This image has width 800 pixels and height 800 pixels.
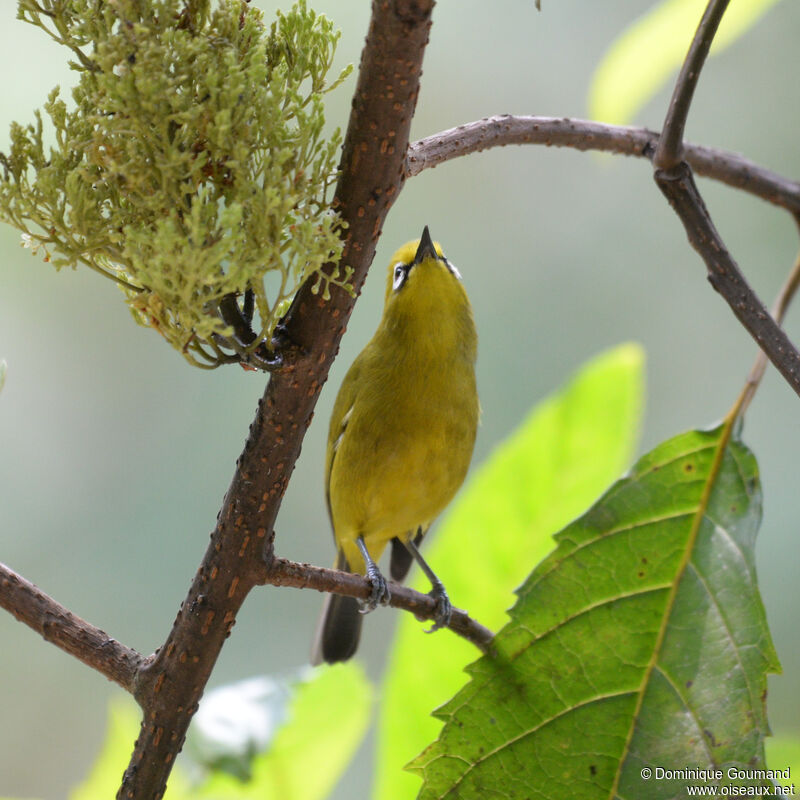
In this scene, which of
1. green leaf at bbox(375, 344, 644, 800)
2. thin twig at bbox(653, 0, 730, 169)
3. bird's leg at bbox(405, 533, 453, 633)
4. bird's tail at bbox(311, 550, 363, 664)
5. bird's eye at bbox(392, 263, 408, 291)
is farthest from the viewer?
bird's tail at bbox(311, 550, 363, 664)

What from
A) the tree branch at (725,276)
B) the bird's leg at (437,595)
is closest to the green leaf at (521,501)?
the bird's leg at (437,595)

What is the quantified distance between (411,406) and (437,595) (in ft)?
1.05

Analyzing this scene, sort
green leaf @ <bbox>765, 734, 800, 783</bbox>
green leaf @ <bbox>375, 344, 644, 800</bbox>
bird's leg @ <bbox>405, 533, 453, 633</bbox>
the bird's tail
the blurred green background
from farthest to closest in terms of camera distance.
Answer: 1. the blurred green background
2. the bird's tail
3. green leaf @ <bbox>375, 344, 644, 800</bbox>
4. green leaf @ <bbox>765, 734, 800, 783</bbox>
5. bird's leg @ <bbox>405, 533, 453, 633</bbox>

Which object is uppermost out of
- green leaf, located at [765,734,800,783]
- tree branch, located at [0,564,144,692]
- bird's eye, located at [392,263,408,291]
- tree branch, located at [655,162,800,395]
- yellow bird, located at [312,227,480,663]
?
bird's eye, located at [392,263,408,291]

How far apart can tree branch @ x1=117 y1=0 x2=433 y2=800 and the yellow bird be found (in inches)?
24.3

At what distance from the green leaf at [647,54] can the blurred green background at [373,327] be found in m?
1.53

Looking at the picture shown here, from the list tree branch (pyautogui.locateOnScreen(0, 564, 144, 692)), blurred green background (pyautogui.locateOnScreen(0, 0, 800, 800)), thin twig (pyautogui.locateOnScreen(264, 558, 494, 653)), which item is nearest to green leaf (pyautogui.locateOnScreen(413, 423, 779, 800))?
thin twig (pyautogui.locateOnScreen(264, 558, 494, 653))

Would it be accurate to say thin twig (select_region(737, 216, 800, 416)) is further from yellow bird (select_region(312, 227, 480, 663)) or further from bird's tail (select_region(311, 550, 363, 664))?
bird's tail (select_region(311, 550, 363, 664))

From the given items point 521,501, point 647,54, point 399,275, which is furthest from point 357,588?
point 647,54

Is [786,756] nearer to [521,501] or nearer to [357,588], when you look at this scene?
[521,501]

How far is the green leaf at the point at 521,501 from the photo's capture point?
1404mm

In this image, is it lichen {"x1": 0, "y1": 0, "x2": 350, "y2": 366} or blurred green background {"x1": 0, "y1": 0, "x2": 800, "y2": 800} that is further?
blurred green background {"x1": 0, "y1": 0, "x2": 800, "y2": 800}

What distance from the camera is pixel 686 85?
→ 3.09 ft

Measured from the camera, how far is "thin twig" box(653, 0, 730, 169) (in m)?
0.90
